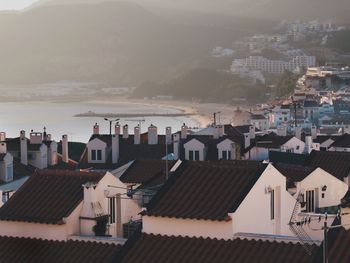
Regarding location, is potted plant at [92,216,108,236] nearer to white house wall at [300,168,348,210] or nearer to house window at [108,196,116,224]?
house window at [108,196,116,224]

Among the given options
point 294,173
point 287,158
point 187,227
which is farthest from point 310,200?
point 187,227

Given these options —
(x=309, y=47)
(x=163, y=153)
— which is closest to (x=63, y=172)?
(x=163, y=153)

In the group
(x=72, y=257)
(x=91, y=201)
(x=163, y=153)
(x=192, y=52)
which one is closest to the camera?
(x=72, y=257)

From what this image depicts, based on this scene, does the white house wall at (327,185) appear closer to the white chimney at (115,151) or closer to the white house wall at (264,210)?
the white house wall at (264,210)

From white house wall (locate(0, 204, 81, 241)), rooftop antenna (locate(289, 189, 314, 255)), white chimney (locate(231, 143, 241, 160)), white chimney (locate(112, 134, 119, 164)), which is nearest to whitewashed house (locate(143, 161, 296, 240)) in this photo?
rooftop antenna (locate(289, 189, 314, 255))

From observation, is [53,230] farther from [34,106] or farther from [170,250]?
[34,106]

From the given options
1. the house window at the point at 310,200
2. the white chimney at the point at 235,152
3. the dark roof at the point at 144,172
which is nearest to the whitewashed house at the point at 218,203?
the house window at the point at 310,200
